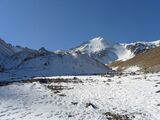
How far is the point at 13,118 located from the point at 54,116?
8.48ft

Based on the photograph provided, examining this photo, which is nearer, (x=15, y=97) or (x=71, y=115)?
(x=71, y=115)

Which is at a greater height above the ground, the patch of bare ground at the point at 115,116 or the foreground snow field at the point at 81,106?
the foreground snow field at the point at 81,106

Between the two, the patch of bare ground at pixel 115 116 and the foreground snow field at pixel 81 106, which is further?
the foreground snow field at pixel 81 106

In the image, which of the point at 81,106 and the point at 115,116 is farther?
the point at 81,106

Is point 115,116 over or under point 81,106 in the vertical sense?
under

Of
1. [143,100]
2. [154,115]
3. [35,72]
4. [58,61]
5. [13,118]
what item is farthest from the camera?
[58,61]

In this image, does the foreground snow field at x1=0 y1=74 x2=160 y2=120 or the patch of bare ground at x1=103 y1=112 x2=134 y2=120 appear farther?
the foreground snow field at x1=0 y1=74 x2=160 y2=120

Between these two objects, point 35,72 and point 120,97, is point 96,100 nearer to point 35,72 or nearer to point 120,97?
point 120,97

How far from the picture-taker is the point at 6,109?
83.2 ft

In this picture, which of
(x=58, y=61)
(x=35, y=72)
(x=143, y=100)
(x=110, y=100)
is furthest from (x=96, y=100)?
(x=58, y=61)

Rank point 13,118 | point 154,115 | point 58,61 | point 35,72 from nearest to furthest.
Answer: point 13,118 → point 154,115 → point 35,72 → point 58,61

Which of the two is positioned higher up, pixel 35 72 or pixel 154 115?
pixel 35 72

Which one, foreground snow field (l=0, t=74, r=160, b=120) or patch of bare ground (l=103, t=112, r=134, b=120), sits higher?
foreground snow field (l=0, t=74, r=160, b=120)

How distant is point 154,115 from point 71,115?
548 cm
